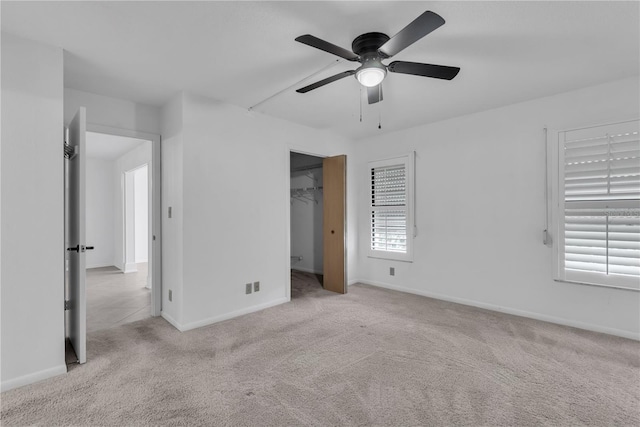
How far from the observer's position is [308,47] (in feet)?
7.60

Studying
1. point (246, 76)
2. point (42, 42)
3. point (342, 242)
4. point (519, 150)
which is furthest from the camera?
point (342, 242)

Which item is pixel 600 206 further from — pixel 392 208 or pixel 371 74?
pixel 371 74

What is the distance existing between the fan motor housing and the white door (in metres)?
2.20

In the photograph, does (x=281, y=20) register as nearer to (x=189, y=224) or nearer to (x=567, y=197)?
(x=189, y=224)

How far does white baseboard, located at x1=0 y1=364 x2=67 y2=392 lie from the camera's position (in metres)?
2.12

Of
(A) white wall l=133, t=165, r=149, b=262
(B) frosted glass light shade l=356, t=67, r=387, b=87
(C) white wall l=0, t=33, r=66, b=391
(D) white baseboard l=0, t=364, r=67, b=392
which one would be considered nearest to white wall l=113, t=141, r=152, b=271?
(A) white wall l=133, t=165, r=149, b=262

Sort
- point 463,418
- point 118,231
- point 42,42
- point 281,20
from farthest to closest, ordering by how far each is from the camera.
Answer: point 118,231 < point 42,42 < point 281,20 < point 463,418

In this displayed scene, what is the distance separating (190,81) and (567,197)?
3981 millimetres

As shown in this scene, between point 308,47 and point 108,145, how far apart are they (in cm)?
509

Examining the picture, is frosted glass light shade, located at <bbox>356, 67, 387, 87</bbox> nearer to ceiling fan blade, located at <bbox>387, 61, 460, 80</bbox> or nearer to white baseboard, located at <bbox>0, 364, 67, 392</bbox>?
ceiling fan blade, located at <bbox>387, 61, 460, 80</bbox>

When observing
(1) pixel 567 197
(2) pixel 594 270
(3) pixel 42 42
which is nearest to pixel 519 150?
(1) pixel 567 197

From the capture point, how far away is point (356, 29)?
2.09 m

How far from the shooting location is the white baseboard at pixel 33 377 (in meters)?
2.12

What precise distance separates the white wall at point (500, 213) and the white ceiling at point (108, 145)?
15.0ft
